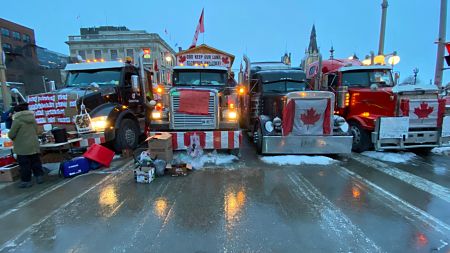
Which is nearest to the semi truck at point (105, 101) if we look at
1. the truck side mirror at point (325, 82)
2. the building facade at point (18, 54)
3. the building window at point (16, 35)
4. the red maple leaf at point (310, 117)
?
the red maple leaf at point (310, 117)

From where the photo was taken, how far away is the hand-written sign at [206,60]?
9.42m

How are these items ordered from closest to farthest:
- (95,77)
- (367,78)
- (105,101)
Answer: (105,101), (95,77), (367,78)

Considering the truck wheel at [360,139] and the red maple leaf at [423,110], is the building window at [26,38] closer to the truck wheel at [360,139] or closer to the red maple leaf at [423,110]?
the truck wheel at [360,139]

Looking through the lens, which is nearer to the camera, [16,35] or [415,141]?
[415,141]

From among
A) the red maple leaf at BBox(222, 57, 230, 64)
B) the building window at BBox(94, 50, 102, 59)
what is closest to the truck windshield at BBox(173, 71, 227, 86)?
the red maple leaf at BBox(222, 57, 230, 64)

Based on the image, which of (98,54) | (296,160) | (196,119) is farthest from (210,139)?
(98,54)

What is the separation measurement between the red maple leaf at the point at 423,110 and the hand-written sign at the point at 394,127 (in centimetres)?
54

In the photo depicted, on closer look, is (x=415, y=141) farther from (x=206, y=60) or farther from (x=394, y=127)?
(x=206, y=60)

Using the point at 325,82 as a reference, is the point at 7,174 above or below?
below

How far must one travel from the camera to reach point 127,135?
7973 mm

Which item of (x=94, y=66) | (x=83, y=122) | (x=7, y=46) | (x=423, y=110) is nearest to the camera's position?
(x=83, y=122)

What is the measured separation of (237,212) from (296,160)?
10.6 feet

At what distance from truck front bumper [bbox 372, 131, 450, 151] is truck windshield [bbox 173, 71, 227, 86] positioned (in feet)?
15.4

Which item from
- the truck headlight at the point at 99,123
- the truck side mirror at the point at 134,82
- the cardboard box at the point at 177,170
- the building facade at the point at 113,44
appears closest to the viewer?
the cardboard box at the point at 177,170
